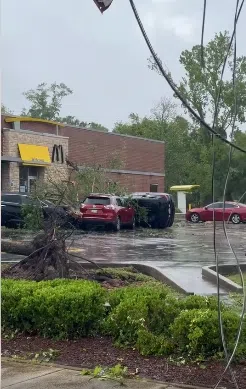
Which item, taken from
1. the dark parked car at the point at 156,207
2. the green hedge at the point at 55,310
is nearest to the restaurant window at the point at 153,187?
the dark parked car at the point at 156,207

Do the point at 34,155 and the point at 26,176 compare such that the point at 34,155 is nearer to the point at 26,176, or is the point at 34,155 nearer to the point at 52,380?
the point at 26,176

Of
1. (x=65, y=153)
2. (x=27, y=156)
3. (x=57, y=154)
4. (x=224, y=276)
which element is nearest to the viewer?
(x=224, y=276)

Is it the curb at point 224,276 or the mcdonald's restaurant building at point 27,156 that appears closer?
the curb at point 224,276

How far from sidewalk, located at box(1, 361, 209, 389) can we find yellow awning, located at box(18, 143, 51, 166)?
32.1 metres

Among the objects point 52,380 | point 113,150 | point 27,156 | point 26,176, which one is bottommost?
point 52,380

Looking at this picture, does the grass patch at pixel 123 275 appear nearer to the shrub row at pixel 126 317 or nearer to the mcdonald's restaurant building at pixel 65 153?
the shrub row at pixel 126 317

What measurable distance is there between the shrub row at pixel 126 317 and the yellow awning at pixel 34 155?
101 feet

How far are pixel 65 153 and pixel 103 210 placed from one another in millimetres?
14329

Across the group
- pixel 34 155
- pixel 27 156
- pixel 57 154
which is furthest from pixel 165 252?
pixel 57 154

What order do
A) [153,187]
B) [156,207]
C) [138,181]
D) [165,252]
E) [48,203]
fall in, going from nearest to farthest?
[48,203], [165,252], [156,207], [138,181], [153,187]

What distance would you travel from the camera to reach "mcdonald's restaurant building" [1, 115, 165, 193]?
126 feet

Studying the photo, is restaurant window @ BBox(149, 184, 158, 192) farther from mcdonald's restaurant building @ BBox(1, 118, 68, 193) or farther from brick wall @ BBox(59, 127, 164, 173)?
mcdonald's restaurant building @ BBox(1, 118, 68, 193)

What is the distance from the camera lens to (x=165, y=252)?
19.5 meters

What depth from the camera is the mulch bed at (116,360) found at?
6.17m
